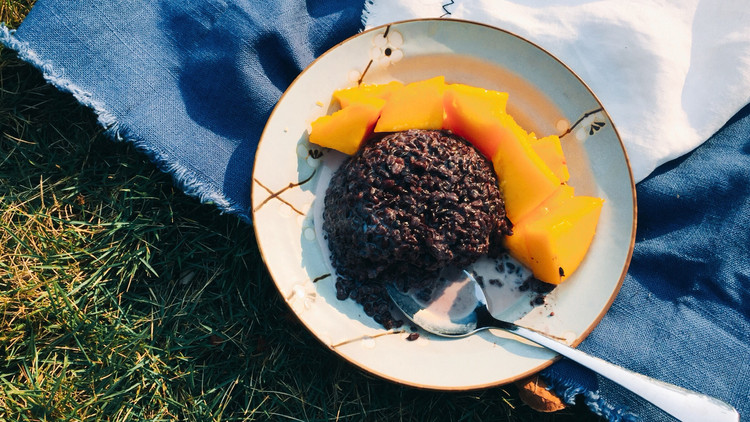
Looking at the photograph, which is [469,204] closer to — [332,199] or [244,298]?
[332,199]

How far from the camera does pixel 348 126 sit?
311cm

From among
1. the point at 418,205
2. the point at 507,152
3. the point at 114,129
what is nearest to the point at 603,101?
the point at 507,152

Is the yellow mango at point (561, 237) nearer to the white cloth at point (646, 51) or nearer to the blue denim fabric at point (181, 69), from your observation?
the white cloth at point (646, 51)

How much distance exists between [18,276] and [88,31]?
154cm

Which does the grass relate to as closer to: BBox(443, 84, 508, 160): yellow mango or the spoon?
the spoon

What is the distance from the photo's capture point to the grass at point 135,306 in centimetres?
334

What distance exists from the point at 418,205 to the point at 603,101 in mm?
1514

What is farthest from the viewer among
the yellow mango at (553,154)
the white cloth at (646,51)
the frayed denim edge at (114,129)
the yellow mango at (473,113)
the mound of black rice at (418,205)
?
the white cloth at (646,51)

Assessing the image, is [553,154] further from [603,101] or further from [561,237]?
[603,101]

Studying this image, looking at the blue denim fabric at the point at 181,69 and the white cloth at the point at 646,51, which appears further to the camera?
the white cloth at the point at 646,51

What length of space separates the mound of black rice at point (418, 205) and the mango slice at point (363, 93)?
28cm

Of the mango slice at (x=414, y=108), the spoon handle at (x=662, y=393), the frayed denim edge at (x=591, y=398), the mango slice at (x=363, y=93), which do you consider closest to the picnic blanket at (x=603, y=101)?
the frayed denim edge at (x=591, y=398)

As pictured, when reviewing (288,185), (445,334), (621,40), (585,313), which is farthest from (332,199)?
(621,40)

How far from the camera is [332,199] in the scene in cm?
319
